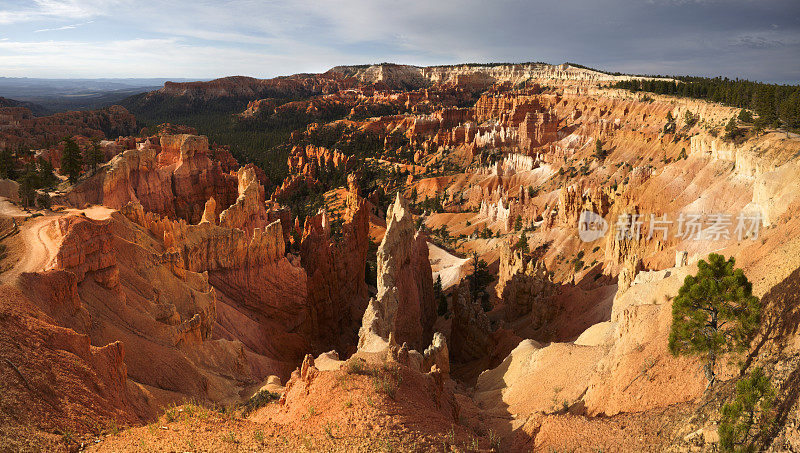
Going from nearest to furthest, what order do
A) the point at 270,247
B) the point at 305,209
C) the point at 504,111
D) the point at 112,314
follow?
1. the point at 112,314
2. the point at 270,247
3. the point at 305,209
4. the point at 504,111

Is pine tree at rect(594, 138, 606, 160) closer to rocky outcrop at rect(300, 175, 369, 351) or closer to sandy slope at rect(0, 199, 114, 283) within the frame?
rocky outcrop at rect(300, 175, 369, 351)

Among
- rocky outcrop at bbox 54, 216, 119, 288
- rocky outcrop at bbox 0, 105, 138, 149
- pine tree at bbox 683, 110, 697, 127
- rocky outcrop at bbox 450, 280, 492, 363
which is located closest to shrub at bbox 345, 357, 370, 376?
rocky outcrop at bbox 54, 216, 119, 288

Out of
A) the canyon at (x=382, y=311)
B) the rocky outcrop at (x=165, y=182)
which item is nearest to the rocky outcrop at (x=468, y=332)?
the canyon at (x=382, y=311)

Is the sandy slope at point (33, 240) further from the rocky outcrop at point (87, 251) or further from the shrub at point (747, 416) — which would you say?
the shrub at point (747, 416)

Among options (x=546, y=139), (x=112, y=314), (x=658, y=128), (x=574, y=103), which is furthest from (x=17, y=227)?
(x=574, y=103)

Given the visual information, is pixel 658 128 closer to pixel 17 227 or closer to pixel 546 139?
pixel 546 139
